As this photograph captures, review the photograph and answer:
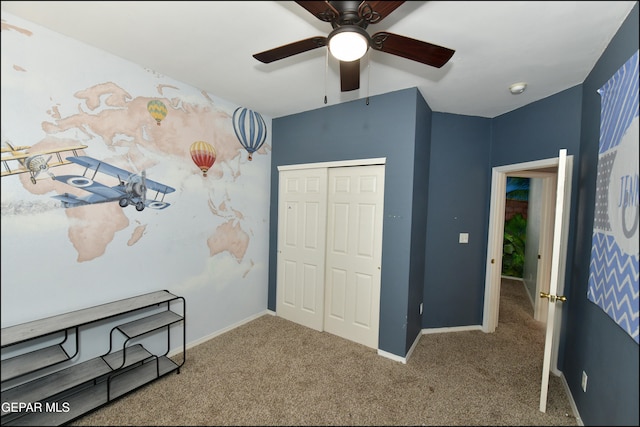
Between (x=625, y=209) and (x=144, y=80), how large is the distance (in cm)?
331

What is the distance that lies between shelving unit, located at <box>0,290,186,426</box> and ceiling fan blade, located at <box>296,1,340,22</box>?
7.46 ft

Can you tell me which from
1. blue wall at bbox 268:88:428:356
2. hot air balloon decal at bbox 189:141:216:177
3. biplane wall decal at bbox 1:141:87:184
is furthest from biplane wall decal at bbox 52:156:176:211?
blue wall at bbox 268:88:428:356

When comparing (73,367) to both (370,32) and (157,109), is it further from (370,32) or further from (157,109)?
(370,32)

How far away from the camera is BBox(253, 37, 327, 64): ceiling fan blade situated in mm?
1433

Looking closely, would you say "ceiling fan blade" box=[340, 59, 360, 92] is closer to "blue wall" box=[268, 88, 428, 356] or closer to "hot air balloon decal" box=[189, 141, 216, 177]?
"blue wall" box=[268, 88, 428, 356]

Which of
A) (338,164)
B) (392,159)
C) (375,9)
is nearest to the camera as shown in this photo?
(375,9)

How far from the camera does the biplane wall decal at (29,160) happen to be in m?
1.60

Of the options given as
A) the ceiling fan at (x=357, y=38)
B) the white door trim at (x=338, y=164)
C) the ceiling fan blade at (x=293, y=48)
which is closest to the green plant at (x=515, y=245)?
the white door trim at (x=338, y=164)

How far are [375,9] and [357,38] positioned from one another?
5.6 inches

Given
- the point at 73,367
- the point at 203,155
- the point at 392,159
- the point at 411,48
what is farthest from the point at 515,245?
the point at 73,367

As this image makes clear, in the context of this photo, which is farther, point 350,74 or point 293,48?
point 350,74

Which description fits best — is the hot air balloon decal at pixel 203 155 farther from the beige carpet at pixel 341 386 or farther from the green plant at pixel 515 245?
the green plant at pixel 515 245

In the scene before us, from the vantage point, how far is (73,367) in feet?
6.03

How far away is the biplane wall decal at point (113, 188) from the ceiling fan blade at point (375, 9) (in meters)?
2.07
